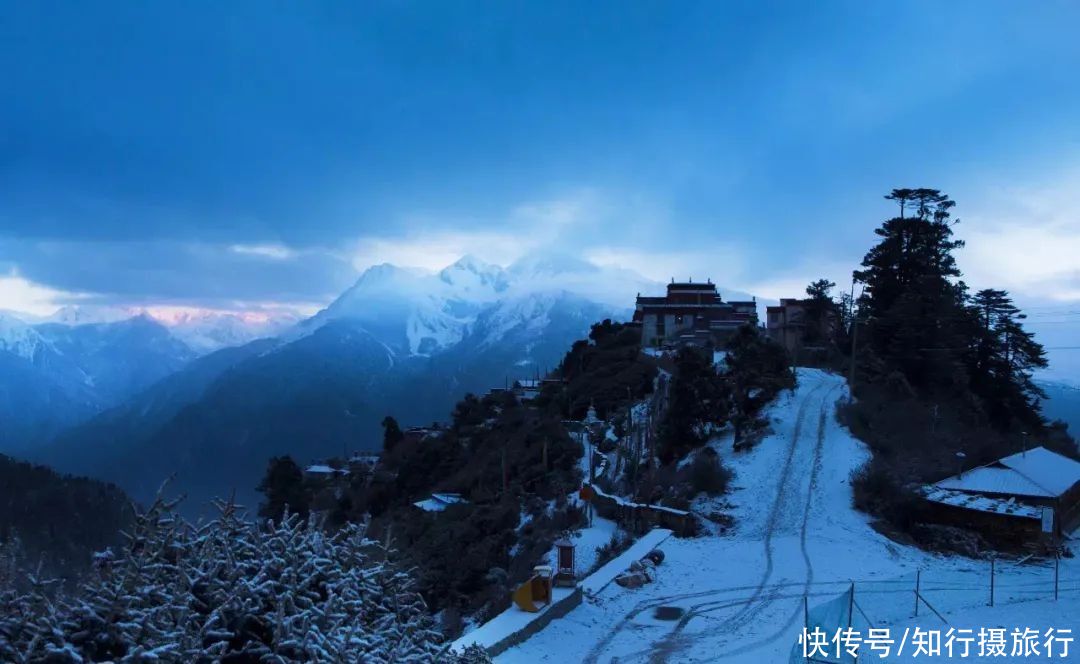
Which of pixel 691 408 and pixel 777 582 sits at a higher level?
pixel 691 408

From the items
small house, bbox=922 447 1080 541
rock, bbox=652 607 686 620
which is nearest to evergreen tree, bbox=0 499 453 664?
rock, bbox=652 607 686 620

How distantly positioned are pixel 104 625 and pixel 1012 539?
17548 millimetres

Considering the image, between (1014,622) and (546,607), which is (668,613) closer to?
(546,607)

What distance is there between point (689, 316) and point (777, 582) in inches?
1271

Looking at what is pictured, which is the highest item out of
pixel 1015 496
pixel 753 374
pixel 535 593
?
pixel 753 374

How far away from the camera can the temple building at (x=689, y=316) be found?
40.1 m

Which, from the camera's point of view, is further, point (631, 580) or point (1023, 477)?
point (1023, 477)

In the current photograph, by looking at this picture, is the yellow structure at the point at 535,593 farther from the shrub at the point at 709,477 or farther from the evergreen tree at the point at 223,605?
the shrub at the point at 709,477

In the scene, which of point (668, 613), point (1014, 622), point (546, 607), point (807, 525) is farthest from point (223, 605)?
point (807, 525)

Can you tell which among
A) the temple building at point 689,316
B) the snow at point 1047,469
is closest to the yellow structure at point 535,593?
the snow at point 1047,469

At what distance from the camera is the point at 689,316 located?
145 ft

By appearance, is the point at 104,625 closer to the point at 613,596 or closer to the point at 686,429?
the point at 613,596

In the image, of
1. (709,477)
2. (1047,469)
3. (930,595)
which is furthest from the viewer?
(709,477)

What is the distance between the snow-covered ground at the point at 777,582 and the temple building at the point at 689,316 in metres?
18.5
